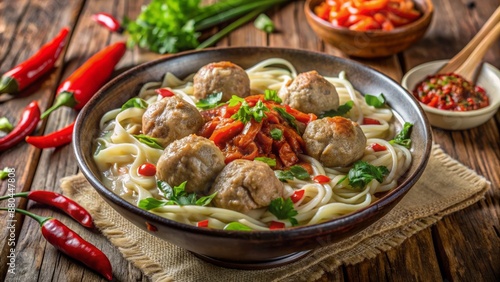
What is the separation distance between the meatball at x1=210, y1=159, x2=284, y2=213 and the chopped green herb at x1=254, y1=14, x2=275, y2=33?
15.8 ft

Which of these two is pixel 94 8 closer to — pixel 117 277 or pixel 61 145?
pixel 61 145

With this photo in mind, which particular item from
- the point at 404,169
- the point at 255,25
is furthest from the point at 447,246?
the point at 255,25

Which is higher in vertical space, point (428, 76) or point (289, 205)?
point (289, 205)

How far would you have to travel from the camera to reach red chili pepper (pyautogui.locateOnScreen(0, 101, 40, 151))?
662cm

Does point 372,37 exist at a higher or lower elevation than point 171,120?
lower

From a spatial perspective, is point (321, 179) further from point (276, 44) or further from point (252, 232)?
point (276, 44)

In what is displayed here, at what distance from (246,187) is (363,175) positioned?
1113 mm

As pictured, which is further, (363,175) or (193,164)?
(363,175)

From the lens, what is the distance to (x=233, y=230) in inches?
162

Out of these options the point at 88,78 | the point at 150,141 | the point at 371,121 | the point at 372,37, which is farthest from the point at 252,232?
the point at 372,37

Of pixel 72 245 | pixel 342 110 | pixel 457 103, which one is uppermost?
pixel 342 110

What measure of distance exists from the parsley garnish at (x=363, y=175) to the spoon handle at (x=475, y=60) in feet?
10.0

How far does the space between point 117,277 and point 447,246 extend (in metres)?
2.95

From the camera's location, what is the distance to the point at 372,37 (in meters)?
7.87
